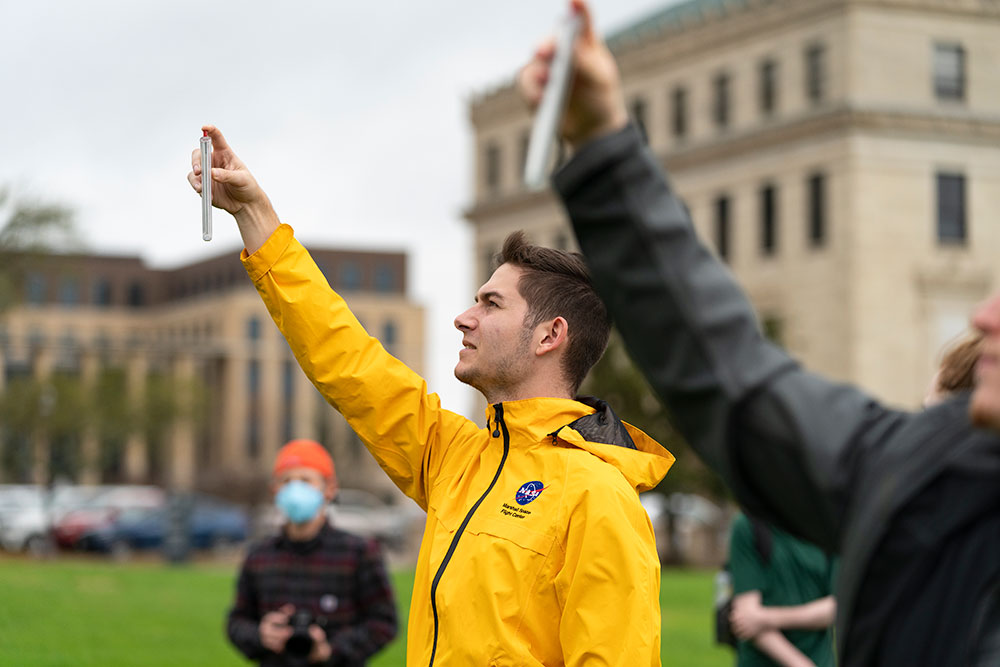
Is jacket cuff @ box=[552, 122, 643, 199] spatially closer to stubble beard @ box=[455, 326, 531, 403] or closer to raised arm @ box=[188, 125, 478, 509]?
raised arm @ box=[188, 125, 478, 509]

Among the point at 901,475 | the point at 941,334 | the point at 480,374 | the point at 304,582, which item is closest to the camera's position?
the point at 901,475

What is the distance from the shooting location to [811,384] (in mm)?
2039

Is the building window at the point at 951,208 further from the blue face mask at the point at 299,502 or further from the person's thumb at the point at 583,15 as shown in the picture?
the person's thumb at the point at 583,15

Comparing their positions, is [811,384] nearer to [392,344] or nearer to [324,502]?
[324,502]

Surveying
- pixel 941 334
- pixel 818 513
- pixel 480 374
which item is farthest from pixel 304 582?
pixel 941 334

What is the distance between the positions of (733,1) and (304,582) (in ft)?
188

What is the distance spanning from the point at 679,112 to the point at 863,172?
9.94 m

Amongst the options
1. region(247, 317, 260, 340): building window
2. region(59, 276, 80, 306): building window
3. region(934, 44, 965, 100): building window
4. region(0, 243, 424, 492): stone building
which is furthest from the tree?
region(59, 276, 80, 306): building window

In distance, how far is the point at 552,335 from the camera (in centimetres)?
394

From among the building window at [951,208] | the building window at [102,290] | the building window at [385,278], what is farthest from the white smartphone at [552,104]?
the building window at [102,290]

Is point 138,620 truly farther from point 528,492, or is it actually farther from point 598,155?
point 598,155

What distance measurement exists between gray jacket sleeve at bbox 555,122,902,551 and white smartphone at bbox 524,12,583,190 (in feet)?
0.52

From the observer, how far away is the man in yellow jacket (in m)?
3.53

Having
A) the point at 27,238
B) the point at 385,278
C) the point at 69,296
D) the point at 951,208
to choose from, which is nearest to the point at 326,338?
the point at 27,238
